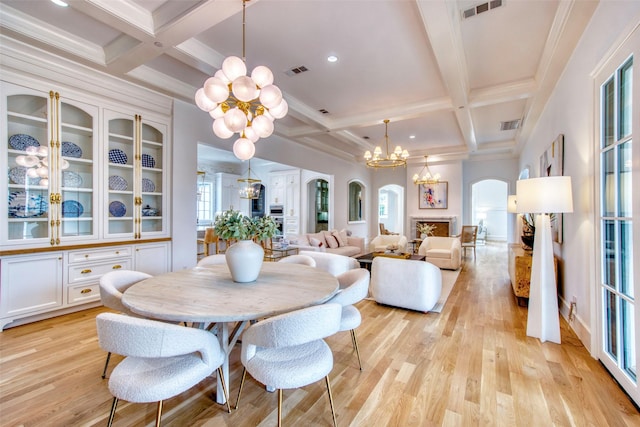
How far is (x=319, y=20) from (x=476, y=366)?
3.48m

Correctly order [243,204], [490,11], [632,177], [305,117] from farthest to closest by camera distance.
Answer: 1. [243,204]
2. [305,117]
3. [490,11]
4. [632,177]

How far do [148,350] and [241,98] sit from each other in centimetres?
176

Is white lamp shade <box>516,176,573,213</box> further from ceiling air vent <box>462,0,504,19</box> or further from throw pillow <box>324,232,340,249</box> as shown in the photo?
throw pillow <box>324,232,340,249</box>

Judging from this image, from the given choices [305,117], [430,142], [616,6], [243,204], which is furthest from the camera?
[243,204]

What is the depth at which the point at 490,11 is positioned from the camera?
271 cm

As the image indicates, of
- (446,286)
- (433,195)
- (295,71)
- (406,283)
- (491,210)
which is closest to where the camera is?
(406,283)

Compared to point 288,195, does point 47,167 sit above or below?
below

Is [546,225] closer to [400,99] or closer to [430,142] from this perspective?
[400,99]

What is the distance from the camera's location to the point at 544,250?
285 cm

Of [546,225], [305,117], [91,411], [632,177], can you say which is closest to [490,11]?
[632,177]

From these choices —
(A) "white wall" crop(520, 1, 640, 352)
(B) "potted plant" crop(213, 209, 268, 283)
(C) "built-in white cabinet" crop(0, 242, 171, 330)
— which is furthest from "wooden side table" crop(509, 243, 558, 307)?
(C) "built-in white cabinet" crop(0, 242, 171, 330)

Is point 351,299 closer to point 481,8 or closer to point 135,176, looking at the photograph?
point 481,8

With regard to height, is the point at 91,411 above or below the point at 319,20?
below

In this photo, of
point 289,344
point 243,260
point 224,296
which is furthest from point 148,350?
point 243,260
